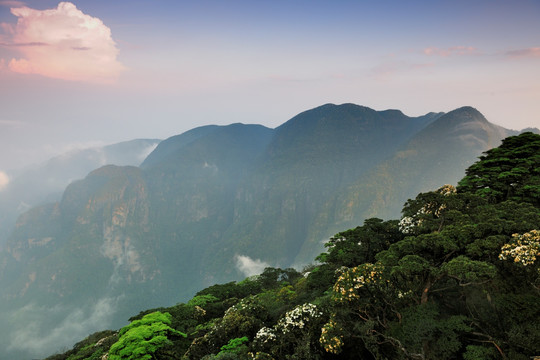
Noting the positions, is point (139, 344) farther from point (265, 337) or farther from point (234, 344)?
point (265, 337)

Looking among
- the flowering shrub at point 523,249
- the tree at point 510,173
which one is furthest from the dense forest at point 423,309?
the tree at point 510,173

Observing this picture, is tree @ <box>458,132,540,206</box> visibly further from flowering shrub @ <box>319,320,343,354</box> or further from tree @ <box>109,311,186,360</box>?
tree @ <box>109,311,186,360</box>

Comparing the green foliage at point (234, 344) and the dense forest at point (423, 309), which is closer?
the dense forest at point (423, 309)

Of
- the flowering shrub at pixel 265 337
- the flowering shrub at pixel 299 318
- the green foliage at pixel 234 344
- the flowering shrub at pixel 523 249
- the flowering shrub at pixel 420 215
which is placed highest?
the flowering shrub at pixel 523 249

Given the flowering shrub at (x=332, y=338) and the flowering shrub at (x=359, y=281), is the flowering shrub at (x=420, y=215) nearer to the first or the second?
the flowering shrub at (x=359, y=281)

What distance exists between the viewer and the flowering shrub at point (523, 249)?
13.5 m

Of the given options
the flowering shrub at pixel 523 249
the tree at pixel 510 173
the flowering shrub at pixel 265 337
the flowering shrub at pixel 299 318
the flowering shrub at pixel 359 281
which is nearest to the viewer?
the flowering shrub at pixel 523 249

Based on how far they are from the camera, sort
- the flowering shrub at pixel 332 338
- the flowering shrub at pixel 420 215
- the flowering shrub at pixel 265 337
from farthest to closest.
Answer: the flowering shrub at pixel 420 215, the flowering shrub at pixel 265 337, the flowering shrub at pixel 332 338

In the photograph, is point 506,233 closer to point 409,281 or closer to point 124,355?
point 409,281

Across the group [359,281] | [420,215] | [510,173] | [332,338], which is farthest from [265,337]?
[510,173]

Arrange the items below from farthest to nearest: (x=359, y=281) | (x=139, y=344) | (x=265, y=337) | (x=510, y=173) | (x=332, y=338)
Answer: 1. (x=510, y=173)
2. (x=265, y=337)
3. (x=359, y=281)
4. (x=139, y=344)
5. (x=332, y=338)

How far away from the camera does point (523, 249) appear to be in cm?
1398

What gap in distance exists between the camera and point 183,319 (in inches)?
1072

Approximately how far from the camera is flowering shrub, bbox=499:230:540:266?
13.5 m
